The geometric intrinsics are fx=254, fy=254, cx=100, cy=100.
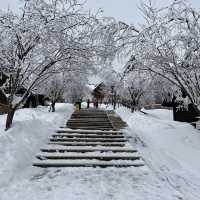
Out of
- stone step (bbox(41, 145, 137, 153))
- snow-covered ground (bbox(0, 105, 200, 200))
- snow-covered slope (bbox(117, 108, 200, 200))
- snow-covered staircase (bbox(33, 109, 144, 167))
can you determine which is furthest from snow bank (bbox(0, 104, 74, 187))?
snow-covered slope (bbox(117, 108, 200, 200))

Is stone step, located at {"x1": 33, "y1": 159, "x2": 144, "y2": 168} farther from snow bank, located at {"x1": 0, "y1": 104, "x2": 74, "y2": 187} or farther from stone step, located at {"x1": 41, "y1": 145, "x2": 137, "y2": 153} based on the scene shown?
stone step, located at {"x1": 41, "y1": 145, "x2": 137, "y2": 153}

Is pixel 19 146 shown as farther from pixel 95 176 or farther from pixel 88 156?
pixel 95 176

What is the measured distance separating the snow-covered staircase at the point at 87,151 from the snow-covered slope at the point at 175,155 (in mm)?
651

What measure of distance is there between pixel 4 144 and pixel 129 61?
5.86 metres

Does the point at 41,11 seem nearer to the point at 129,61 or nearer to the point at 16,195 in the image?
the point at 129,61

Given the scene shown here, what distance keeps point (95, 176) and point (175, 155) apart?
12.5ft

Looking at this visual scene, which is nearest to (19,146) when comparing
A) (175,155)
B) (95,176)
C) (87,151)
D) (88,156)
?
(88,156)

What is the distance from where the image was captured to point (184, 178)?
685 centimetres

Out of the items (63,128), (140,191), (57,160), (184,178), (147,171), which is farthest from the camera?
(63,128)

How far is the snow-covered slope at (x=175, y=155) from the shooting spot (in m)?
6.45

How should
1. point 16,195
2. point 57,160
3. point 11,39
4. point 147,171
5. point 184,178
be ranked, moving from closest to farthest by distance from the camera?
point 16,195 → point 184,178 → point 147,171 → point 57,160 → point 11,39

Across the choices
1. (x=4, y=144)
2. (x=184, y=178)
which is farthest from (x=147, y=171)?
(x=4, y=144)

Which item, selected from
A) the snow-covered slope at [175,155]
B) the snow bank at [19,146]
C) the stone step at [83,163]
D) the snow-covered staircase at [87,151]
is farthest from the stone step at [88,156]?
the snow-covered slope at [175,155]

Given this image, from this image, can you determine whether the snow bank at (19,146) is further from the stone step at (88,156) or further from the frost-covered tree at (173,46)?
the frost-covered tree at (173,46)
